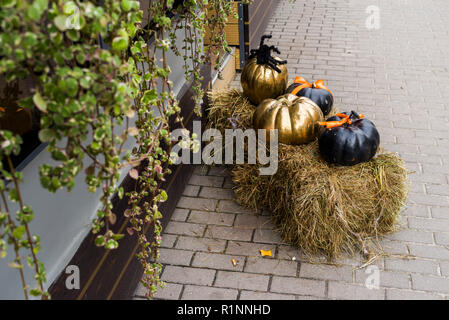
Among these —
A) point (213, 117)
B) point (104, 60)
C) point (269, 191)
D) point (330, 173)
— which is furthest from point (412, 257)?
point (104, 60)

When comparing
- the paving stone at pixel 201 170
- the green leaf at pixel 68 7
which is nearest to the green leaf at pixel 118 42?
the green leaf at pixel 68 7

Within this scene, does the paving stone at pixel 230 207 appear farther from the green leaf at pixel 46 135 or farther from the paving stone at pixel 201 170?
the green leaf at pixel 46 135

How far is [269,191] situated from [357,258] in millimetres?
824

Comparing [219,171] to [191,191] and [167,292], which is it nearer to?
[191,191]

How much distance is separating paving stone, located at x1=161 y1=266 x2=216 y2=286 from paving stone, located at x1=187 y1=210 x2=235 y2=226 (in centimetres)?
53

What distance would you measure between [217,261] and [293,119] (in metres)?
1.19

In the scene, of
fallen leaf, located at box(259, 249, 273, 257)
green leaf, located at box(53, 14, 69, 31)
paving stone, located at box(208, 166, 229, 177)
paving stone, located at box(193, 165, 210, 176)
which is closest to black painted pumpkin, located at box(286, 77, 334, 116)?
paving stone, located at box(208, 166, 229, 177)

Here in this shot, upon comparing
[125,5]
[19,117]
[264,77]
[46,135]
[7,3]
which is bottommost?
[264,77]

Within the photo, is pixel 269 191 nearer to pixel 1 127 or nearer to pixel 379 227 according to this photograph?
pixel 379 227

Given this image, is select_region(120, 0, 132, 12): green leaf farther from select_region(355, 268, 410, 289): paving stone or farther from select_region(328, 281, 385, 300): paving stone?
select_region(355, 268, 410, 289): paving stone

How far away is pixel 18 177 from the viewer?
1.63 m

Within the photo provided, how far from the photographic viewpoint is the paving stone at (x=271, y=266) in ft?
11.4

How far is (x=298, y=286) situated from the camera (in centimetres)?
336

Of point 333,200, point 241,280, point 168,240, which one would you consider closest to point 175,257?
point 168,240
